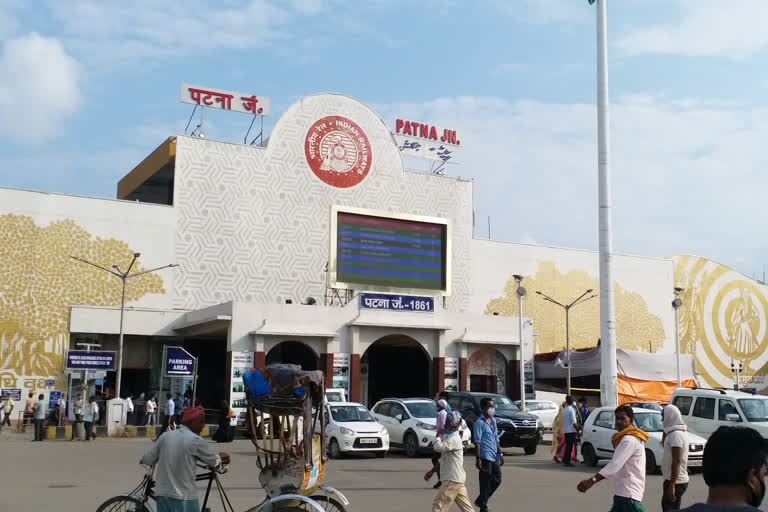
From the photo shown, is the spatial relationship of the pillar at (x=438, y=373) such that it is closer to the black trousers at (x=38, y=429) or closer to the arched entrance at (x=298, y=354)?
the arched entrance at (x=298, y=354)

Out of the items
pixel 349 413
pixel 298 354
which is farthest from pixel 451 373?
pixel 349 413

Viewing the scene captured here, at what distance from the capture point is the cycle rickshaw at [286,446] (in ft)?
28.6

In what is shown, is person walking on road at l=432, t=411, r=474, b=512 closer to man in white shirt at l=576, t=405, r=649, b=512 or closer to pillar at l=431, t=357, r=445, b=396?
man in white shirt at l=576, t=405, r=649, b=512

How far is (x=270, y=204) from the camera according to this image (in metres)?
46.5

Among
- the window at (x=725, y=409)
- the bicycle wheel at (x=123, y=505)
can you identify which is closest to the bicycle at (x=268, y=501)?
the bicycle wheel at (x=123, y=505)

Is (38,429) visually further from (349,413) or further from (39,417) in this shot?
(349,413)

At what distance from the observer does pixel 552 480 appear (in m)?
18.3

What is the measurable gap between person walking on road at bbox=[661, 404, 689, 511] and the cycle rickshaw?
3657 millimetres

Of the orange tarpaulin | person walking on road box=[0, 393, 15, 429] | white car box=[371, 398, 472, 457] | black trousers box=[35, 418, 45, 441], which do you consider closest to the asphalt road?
white car box=[371, 398, 472, 457]

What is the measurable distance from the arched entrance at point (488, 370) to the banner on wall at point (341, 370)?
717 cm

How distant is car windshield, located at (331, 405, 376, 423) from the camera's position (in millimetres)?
24562

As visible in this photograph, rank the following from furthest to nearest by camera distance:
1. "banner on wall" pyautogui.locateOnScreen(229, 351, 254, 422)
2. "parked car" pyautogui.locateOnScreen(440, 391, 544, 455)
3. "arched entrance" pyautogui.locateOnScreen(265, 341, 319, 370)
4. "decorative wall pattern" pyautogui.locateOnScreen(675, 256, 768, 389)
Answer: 1. "decorative wall pattern" pyautogui.locateOnScreen(675, 256, 768, 389)
2. "arched entrance" pyautogui.locateOnScreen(265, 341, 319, 370)
3. "banner on wall" pyautogui.locateOnScreen(229, 351, 254, 422)
4. "parked car" pyautogui.locateOnScreen(440, 391, 544, 455)

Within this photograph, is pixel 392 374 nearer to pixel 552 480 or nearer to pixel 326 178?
pixel 326 178

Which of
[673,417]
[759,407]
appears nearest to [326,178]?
[759,407]
